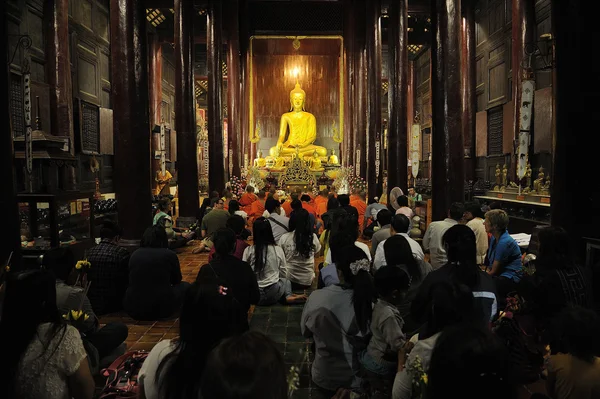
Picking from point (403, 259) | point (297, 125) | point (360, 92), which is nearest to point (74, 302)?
point (403, 259)

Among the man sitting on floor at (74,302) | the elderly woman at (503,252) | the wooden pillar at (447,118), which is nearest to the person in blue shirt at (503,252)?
the elderly woman at (503,252)

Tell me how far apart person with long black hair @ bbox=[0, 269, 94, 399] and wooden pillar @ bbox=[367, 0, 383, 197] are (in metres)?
12.0

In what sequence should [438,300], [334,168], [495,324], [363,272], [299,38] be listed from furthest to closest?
[299,38] < [334,168] < [495,324] < [363,272] < [438,300]

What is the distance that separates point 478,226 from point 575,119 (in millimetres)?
1497

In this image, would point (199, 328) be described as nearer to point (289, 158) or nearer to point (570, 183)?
point (570, 183)

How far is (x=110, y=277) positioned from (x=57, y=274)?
1.29m

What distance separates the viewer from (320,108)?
23.1 metres

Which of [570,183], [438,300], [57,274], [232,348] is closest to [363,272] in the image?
[438,300]

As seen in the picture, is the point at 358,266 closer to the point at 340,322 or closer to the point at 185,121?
the point at 340,322

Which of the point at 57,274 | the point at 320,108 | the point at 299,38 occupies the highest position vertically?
the point at 299,38

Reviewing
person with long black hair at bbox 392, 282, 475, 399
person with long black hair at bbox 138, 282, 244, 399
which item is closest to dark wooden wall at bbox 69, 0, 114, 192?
person with long black hair at bbox 138, 282, 244, 399

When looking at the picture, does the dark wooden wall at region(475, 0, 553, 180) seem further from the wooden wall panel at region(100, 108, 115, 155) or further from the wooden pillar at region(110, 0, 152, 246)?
the wooden wall panel at region(100, 108, 115, 155)

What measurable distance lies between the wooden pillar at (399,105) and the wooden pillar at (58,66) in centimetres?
803

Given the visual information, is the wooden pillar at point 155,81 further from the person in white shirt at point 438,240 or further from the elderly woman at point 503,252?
the elderly woman at point 503,252
